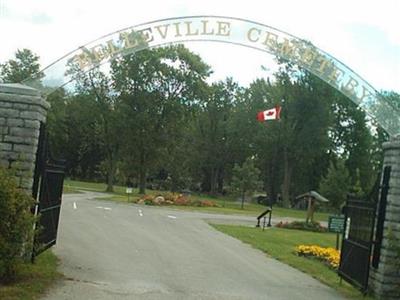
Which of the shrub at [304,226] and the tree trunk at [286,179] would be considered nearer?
the shrub at [304,226]

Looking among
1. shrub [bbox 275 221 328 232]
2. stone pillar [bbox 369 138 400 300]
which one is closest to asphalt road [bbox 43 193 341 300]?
stone pillar [bbox 369 138 400 300]

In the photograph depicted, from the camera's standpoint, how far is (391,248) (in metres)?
11.4

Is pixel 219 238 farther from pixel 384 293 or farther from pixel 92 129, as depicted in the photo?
pixel 92 129

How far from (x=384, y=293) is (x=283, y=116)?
180ft

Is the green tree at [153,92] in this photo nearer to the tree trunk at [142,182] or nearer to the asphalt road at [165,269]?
the tree trunk at [142,182]

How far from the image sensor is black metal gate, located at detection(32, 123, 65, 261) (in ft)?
37.5

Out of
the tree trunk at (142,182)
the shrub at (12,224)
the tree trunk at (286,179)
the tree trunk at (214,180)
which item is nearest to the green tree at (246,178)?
the tree trunk at (142,182)

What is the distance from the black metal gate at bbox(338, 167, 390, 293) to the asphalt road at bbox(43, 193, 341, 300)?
1.81ft

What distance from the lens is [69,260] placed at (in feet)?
43.2

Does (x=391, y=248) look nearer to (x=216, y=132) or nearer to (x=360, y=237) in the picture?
(x=360, y=237)

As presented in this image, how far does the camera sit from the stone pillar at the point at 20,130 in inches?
441

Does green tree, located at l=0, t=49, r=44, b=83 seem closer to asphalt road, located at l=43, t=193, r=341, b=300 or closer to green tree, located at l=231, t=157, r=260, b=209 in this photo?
green tree, located at l=231, t=157, r=260, b=209

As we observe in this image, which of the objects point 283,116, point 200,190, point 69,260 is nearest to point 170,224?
point 69,260

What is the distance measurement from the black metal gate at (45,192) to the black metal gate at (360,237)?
5735mm
